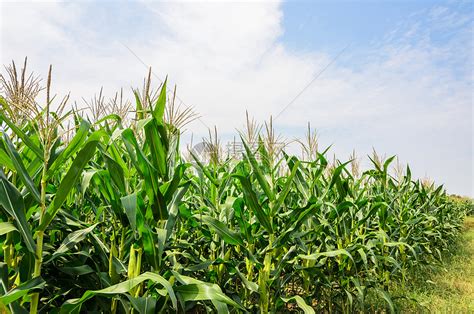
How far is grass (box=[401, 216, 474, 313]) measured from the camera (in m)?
3.57

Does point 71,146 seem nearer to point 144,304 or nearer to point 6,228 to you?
point 6,228

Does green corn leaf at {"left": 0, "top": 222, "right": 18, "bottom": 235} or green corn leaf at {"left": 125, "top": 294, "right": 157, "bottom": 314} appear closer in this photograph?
green corn leaf at {"left": 0, "top": 222, "right": 18, "bottom": 235}

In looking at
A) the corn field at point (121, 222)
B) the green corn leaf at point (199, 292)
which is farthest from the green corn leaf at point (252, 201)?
the green corn leaf at point (199, 292)

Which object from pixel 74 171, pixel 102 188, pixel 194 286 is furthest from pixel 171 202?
pixel 74 171

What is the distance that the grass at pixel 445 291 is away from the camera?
357 centimetres

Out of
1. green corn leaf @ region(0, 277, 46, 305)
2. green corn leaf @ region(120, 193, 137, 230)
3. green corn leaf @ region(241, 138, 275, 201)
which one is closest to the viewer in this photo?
green corn leaf @ region(0, 277, 46, 305)

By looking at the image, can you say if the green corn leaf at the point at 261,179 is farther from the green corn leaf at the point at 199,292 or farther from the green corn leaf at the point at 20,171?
the green corn leaf at the point at 20,171

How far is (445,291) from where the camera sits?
14.4ft

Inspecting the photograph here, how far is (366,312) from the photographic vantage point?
11.0 ft

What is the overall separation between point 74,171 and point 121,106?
3.86ft

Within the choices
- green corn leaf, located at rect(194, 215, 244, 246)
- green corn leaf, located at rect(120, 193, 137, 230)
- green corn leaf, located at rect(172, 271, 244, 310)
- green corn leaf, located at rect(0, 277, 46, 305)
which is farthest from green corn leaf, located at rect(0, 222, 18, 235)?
green corn leaf, located at rect(194, 215, 244, 246)

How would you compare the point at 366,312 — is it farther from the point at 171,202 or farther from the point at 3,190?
the point at 3,190

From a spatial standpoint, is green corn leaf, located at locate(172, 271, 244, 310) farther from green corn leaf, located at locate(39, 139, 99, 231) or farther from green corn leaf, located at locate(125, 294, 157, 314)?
green corn leaf, located at locate(39, 139, 99, 231)

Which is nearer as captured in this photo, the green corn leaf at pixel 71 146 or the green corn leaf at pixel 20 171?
the green corn leaf at pixel 20 171
